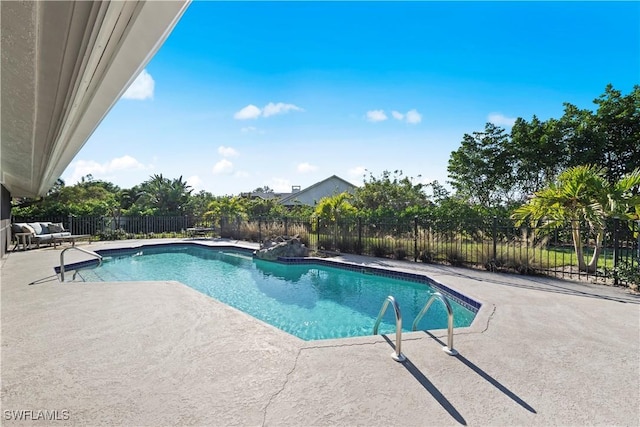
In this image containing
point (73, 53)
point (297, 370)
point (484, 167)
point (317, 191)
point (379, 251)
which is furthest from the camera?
point (317, 191)

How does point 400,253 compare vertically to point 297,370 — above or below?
above

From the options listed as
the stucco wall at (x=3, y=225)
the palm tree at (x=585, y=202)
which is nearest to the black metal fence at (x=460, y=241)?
the palm tree at (x=585, y=202)

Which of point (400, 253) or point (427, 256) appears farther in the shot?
point (400, 253)

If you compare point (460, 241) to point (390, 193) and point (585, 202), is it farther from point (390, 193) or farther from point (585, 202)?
point (390, 193)

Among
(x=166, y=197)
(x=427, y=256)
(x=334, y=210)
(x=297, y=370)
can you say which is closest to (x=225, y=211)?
(x=166, y=197)

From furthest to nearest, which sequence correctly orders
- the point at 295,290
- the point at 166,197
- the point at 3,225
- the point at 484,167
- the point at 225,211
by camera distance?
the point at 166,197
the point at 225,211
the point at 484,167
the point at 3,225
the point at 295,290

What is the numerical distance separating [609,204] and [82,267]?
48.1 ft

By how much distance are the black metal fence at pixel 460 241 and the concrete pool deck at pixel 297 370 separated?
2779 mm

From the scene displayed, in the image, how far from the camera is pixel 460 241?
1002 cm

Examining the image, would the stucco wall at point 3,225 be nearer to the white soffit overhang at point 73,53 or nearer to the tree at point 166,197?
the white soffit overhang at point 73,53

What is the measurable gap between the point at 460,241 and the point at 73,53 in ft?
33.4

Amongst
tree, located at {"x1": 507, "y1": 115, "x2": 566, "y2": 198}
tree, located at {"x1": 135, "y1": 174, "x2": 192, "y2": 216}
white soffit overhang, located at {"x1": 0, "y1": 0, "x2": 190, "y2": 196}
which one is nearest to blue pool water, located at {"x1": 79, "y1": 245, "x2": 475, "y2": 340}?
white soffit overhang, located at {"x1": 0, "y1": 0, "x2": 190, "y2": 196}

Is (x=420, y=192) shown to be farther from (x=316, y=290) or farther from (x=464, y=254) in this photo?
(x=316, y=290)

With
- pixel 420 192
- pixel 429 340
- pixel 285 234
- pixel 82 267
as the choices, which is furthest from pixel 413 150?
pixel 82 267
